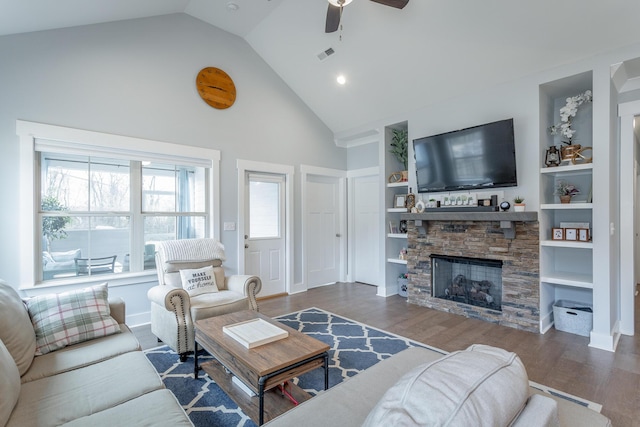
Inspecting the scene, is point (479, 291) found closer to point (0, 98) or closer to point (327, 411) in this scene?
point (327, 411)

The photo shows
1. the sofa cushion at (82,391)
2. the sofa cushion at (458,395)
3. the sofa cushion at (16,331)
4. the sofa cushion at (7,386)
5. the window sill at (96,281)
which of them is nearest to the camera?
the sofa cushion at (458,395)

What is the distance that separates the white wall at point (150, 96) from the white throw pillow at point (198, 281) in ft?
2.84

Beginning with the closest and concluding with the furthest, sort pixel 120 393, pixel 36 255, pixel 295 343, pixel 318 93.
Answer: pixel 120 393 < pixel 295 343 < pixel 36 255 < pixel 318 93

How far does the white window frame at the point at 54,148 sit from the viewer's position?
2.98 meters

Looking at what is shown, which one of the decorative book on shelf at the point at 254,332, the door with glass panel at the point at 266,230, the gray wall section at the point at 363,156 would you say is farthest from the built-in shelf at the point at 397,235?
the decorative book on shelf at the point at 254,332

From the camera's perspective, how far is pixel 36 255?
122 inches

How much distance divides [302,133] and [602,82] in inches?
147

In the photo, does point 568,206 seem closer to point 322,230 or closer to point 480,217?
point 480,217

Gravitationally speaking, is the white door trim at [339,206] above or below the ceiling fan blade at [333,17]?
below

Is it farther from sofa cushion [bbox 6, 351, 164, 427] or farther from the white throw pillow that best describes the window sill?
sofa cushion [bbox 6, 351, 164, 427]

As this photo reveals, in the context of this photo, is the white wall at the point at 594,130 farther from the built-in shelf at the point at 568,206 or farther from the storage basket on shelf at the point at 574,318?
the storage basket on shelf at the point at 574,318

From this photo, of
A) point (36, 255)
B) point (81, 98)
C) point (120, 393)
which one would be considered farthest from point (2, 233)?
point (120, 393)


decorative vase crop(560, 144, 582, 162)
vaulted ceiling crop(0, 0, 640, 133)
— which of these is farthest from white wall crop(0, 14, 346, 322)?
decorative vase crop(560, 144, 582, 162)

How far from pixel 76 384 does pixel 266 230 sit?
3.40 m
